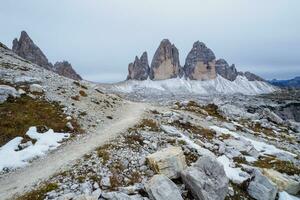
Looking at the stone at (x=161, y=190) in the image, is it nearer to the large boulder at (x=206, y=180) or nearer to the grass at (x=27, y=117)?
the large boulder at (x=206, y=180)

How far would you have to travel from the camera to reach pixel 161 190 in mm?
16641

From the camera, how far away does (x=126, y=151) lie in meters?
22.9

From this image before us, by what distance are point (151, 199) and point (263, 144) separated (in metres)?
28.2

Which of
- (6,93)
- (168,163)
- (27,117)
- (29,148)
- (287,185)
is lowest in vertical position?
(287,185)

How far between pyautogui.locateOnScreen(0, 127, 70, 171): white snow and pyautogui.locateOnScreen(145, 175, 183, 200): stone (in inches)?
412

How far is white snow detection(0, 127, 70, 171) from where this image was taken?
2080 cm

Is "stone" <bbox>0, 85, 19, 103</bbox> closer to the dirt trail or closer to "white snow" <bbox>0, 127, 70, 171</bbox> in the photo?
"white snow" <bbox>0, 127, 70, 171</bbox>

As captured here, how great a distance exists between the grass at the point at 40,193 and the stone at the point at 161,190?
6049 mm

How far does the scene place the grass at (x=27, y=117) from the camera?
2484cm

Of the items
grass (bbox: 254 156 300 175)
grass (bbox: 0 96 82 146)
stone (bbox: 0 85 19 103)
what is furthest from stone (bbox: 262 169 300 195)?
stone (bbox: 0 85 19 103)

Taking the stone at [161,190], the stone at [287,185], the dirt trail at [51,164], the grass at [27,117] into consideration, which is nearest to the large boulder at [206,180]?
the stone at [161,190]

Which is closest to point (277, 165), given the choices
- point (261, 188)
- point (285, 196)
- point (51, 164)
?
point (285, 196)

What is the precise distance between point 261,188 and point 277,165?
31.1 ft

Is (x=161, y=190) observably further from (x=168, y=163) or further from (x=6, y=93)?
(x=6, y=93)
